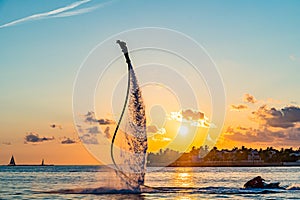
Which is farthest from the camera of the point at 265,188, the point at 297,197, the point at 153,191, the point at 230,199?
the point at 265,188

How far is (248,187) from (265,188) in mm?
2140

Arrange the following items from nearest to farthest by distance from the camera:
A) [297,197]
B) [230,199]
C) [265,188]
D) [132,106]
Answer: [132,106] < [230,199] < [297,197] < [265,188]

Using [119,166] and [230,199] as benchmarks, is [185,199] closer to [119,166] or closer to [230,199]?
[230,199]

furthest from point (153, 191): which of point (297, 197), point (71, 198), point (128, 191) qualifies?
point (297, 197)

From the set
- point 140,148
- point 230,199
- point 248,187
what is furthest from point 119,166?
point 248,187

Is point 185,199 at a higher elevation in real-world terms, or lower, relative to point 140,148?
lower

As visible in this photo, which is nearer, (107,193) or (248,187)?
(107,193)

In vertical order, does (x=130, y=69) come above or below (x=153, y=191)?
above

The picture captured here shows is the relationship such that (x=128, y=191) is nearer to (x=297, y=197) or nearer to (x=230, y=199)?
(x=230, y=199)

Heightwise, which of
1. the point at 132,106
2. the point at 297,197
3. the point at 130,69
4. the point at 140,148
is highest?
the point at 130,69

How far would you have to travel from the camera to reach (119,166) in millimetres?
50125

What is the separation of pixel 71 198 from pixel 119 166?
7271 mm

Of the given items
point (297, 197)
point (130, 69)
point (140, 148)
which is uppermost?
point (130, 69)

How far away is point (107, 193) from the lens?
187 ft
